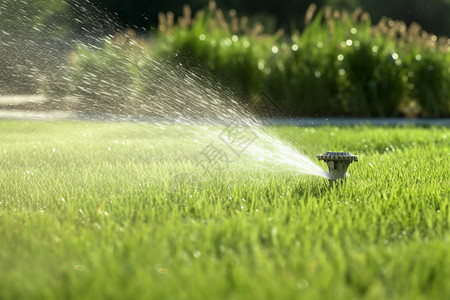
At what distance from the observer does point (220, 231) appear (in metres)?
2.29

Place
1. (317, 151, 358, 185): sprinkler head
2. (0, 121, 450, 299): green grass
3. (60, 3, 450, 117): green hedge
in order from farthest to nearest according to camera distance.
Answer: (60, 3, 450, 117): green hedge → (317, 151, 358, 185): sprinkler head → (0, 121, 450, 299): green grass

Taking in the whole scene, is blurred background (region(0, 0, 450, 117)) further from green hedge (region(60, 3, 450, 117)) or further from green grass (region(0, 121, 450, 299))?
green grass (region(0, 121, 450, 299))

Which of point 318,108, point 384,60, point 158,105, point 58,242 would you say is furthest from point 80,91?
point 58,242

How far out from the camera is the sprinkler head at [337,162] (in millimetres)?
3059

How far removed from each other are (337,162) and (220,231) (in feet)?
3.69

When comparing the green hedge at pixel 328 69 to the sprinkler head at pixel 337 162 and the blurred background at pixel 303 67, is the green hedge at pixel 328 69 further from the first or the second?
the sprinkler head at pixel 337 162

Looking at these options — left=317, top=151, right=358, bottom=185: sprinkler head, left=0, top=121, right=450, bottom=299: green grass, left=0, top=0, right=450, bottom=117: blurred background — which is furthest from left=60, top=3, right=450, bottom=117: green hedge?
left=317, top=151, right=358, bottom=185: sprinkler head

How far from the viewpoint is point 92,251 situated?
2068 millimetres

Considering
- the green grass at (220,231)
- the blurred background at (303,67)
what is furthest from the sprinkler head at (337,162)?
the blurred background at (303,67)

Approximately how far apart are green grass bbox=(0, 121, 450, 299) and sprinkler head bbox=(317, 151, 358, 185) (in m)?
0.08

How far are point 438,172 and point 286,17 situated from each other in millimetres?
24452

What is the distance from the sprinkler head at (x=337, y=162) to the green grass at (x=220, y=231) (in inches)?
3.0

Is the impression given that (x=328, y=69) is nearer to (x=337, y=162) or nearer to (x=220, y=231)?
(x=337, y=162)

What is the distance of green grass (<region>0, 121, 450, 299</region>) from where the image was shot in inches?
69.3
